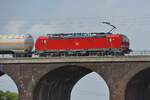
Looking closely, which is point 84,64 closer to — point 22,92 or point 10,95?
point 22,92

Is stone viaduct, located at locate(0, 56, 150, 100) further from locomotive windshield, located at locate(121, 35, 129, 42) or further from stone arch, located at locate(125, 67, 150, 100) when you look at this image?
locomotive windshield, located at locate(121, 35, 129, 42)

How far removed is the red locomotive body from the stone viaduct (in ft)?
11.1

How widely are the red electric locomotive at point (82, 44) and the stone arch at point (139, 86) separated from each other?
16.6 feet

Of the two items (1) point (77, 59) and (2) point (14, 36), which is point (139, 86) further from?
(2) point (14, 36)

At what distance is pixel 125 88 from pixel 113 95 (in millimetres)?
2155

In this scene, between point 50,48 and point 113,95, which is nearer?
point 113,95

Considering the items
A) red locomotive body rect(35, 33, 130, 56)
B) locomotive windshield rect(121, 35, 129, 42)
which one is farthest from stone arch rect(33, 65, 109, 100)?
locomotive windshield rect(121, 35, 129, 42)

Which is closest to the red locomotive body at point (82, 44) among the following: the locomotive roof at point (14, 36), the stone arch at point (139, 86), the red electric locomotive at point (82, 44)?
the red electric locomotive at point (82, 44)

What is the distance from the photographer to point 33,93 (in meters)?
71.1

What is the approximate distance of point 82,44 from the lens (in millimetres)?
74750

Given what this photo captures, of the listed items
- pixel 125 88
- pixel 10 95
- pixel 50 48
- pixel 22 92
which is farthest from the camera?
pixel 10 95

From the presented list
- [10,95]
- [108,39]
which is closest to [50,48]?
[108,39]

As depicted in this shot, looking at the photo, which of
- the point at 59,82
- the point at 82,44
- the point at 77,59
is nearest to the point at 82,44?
the point at 82,44

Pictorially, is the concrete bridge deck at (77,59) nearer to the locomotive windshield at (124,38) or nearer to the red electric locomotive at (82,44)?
the red electric locomotive at (82,44)
